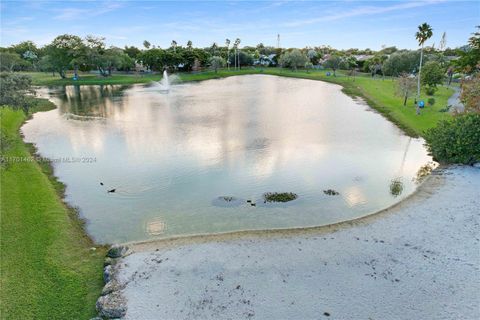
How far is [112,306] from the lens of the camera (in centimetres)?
1427

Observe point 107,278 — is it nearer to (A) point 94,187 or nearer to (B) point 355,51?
(A) point 94,187

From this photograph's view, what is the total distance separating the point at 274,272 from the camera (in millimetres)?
16344

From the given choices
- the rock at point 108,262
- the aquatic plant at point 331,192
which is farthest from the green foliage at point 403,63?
the rock at point 108,262

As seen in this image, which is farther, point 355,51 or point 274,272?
point 355,51

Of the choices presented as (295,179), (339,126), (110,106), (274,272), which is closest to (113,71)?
(110,106)

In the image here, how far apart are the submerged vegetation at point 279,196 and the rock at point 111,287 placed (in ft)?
37.2

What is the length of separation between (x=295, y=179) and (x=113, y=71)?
11135cm

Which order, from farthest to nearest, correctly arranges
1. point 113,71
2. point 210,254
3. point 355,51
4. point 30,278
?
point 355,51 → point 113,71 → point 210,254 → point 30,278

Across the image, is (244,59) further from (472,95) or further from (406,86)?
(472,95)

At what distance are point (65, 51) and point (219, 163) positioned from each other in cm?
8838

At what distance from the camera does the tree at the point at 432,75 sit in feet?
196

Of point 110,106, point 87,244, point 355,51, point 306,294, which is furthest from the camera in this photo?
point 355,51

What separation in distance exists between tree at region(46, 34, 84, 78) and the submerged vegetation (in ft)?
303

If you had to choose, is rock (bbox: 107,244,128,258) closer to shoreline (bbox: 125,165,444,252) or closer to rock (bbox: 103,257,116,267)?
rock (bbox: 103,257,116,267)
